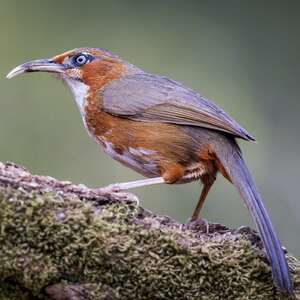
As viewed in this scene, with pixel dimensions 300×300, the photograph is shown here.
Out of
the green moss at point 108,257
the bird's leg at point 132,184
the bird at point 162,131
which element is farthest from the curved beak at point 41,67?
the green moss at point 108,257

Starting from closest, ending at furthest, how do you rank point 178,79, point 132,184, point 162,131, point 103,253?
1. point 103,253
2. point 132,184
3. point 162,131
4. point 178,79

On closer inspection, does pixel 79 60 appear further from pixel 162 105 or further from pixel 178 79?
pixel 178 79

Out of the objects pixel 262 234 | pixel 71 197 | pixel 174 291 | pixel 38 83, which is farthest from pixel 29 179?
pixel 38 83

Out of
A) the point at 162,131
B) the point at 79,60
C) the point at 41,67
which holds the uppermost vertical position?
the point at 79,60

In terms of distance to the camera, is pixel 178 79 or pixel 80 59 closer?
pixel 80 59

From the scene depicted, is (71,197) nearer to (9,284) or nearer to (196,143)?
(9,284)

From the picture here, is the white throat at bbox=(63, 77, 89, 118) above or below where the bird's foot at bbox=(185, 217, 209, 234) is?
above

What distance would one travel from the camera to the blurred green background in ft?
25.2

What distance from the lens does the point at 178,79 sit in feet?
28.2

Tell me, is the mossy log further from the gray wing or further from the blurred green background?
the blurred green background

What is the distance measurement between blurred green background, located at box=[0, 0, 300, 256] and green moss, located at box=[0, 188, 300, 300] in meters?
3.78

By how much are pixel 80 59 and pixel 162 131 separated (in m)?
1.14

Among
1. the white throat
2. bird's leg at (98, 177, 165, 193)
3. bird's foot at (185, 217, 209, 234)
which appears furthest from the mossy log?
the white throat

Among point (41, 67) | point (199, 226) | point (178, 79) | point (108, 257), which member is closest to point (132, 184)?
point (199, 226)
